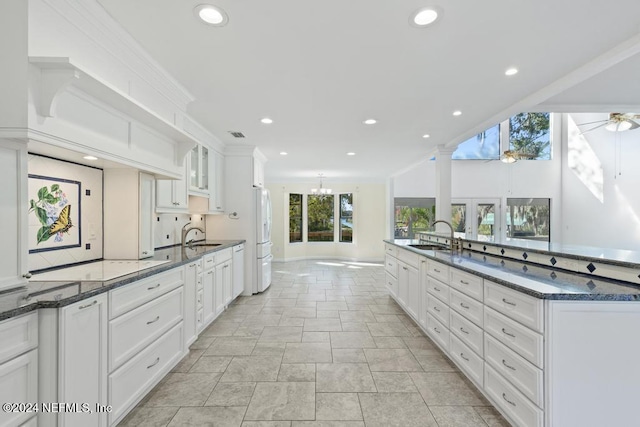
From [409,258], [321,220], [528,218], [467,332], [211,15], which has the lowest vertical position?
[467,332]

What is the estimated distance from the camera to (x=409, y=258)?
11.7ft

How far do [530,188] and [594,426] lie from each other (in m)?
8.05

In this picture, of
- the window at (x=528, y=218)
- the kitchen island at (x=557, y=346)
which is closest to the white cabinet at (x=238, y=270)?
the kitchen island at (x=557, y=346)

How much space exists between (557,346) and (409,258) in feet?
7.04

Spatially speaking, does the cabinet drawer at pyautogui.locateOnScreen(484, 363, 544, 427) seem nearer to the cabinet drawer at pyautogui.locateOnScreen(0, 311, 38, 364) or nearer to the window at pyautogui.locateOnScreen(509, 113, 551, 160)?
the cabinet drawer at pyautogui.locateOnScreen(0, 311, 38, 364)

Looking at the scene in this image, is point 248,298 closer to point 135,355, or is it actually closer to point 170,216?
point 170,216

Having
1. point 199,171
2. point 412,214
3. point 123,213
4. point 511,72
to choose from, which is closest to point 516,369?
point 511,72

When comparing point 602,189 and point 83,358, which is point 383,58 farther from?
point 602,189

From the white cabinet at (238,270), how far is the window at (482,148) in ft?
21.0

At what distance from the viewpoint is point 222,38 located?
1.89 m

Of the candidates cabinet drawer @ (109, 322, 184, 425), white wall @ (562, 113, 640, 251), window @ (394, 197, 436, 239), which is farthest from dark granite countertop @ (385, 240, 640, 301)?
white wall @ (562, 113, 640, 251)

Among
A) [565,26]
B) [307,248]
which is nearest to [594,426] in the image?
[565,26]

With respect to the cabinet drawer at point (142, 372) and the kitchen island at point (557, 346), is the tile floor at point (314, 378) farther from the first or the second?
the kitchen island at point (557, 346)

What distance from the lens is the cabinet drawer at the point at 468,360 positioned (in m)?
2.00
